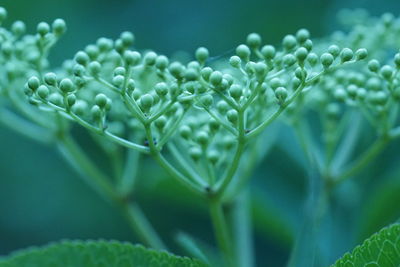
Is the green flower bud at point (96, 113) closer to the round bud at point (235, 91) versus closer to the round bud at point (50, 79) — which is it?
the round bud at point (50, 79)

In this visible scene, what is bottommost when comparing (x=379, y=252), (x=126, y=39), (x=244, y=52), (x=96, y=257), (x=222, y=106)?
(x=379, y=252)

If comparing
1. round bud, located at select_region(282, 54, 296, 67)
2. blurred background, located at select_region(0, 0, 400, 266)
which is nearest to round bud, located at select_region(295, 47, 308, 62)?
round bud, located at select_region(282, 54, 296, 67)

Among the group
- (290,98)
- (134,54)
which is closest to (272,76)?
(290,98)

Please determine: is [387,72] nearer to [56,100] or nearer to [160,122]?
[160,122]

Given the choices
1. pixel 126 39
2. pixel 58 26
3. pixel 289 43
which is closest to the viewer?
pixel 289 43

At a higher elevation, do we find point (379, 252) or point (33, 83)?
point (33, 83)

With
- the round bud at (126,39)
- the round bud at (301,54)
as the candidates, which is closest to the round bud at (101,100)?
the round bud at (126,39)

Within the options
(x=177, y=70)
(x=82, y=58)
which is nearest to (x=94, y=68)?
(x=82, y=58)
